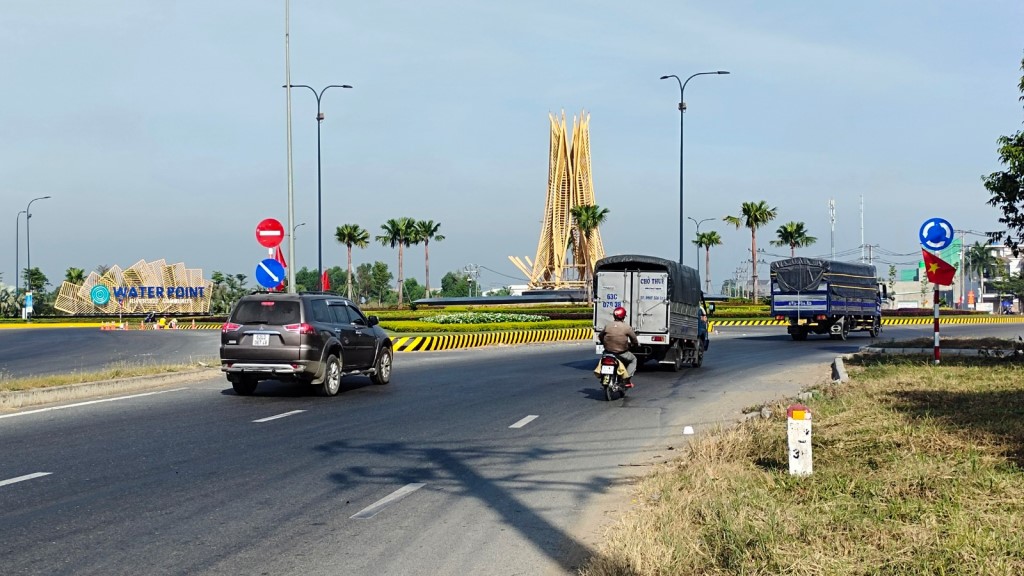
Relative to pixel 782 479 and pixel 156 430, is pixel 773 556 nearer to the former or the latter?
pixel 782 479

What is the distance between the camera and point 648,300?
24.7m

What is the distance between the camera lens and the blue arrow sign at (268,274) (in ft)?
80.4

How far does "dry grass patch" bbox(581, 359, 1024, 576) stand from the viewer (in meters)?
5.77

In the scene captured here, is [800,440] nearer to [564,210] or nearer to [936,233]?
[936,233]

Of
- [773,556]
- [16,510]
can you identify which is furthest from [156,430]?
[773,556]

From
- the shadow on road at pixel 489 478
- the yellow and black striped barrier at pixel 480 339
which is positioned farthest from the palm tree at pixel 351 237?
the shadow on road at pixel 489 478

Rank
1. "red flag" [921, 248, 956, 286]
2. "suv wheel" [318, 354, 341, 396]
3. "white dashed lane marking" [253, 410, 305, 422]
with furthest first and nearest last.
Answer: "red flag" [921, 248, 956, 286] < "suv wheel" [318, 354, 341, 396] < "white dashed lane marking" [253, 410, 305, 422]

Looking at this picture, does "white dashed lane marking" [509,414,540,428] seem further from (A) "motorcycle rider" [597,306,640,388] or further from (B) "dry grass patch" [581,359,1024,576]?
(B) "dry grass patch" [581,359,1024,576]

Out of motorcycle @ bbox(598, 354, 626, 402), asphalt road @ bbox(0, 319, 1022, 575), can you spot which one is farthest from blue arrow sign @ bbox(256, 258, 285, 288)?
motorcycle @ bbox(598, 354, 626, 402)

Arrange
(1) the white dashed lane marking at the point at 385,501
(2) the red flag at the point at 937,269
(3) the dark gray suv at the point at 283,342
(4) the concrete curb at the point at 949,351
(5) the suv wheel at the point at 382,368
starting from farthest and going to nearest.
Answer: (4) the concrete curb at the point at 949,351 < (5) the suv wheel at the point at 382,368 < (2) the red flag at the point at 937,269 < (3) the dark gray suv at the point at 283,342 < (1) the white dashed lane marking at the point at 385,501

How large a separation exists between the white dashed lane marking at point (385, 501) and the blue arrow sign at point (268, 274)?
16.2 meters

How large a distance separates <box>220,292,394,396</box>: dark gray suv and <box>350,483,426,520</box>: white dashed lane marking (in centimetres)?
887

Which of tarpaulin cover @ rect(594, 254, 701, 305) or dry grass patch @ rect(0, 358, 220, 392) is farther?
tarpaulin cover @ rect(594, 254, 701, 305)

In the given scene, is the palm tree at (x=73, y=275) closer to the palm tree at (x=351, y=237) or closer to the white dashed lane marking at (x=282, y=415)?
the palm tree at (x=351, y=237)
